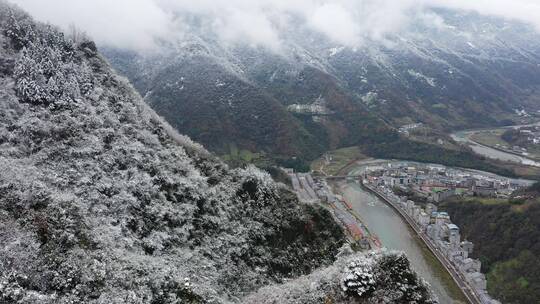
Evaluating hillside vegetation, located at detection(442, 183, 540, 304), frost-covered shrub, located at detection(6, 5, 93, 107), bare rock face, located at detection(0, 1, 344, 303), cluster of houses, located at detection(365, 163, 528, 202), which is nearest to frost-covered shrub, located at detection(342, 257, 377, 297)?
bare rock face, located at detection(0, 1, 344, 303)

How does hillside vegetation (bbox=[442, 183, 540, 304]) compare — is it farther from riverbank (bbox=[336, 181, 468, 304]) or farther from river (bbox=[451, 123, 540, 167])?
river (bbox=[451, 123, 540, 167])

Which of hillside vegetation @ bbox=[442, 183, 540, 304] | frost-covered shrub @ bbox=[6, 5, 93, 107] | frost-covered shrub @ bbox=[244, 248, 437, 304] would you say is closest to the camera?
frost-covered shrub @ bbox=[244, 248, 437, 304]

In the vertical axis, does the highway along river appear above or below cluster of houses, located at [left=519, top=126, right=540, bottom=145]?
below

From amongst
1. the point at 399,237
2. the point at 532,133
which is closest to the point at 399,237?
the point at 399,237

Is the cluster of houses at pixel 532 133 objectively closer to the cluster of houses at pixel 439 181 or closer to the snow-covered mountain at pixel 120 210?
the cluster of houses at pixel 439 181

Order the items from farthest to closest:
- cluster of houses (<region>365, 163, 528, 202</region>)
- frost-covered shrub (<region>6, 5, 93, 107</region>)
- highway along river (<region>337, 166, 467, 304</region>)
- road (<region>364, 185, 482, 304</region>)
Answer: cluster of houses (<region>365, 163, 528, 202</region>), highway along river (<region>337, 166, 467, 304</region>), road (<region>364, 185, 482, 304</region>), frost-covered shrub (<region>6, 5, 93, 107</region>)

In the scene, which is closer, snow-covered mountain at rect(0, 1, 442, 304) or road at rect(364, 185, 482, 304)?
snow-covered mountain at rect(0, 1, 442, 304)
